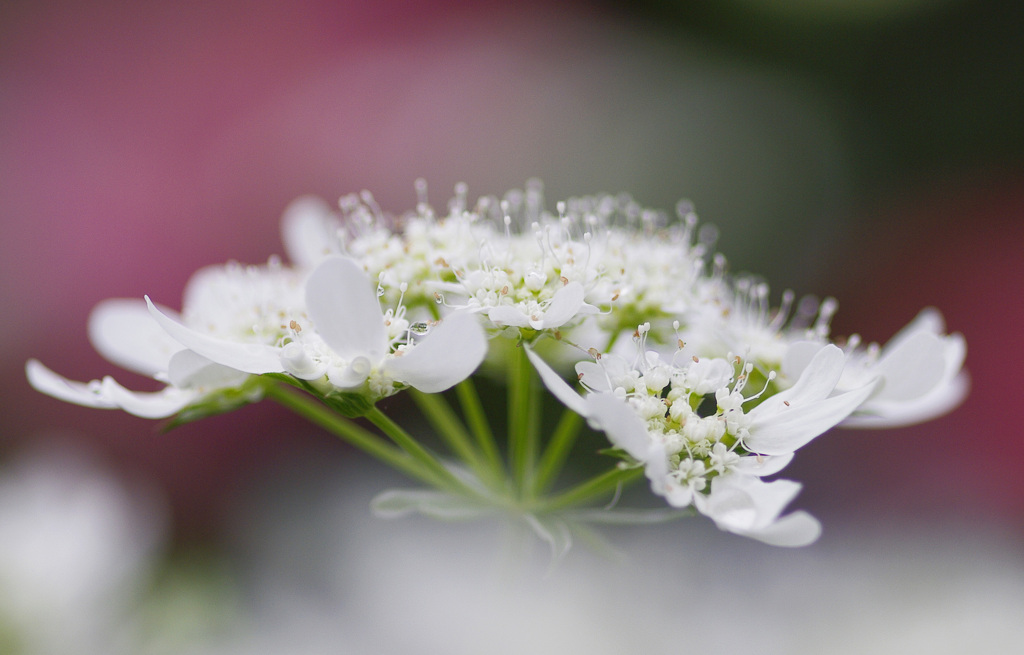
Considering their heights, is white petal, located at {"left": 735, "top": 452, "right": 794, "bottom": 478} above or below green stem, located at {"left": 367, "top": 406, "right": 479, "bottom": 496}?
above

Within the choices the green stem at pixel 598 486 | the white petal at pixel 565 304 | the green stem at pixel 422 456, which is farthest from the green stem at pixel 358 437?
the white petal at pixel 565 304

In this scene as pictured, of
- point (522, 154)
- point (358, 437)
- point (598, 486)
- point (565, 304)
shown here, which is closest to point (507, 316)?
point (565, 304)

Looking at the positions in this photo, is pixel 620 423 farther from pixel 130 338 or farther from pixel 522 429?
pixel 130 338

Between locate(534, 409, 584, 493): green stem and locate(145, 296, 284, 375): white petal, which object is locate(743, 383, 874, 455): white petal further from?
locate(145, 296, 284, 375): white petal

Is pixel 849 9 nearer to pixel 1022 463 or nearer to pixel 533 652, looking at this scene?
pixel 1022 463

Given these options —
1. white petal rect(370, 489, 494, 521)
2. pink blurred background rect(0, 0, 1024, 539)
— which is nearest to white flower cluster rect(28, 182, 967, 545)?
white petal rect(370, 489, 494, 521)

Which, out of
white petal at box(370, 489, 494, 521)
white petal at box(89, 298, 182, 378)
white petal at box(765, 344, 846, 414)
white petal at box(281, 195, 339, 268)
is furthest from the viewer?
white petal at box(281, 195, 339, 268)

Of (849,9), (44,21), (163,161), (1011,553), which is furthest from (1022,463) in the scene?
(44,21)
